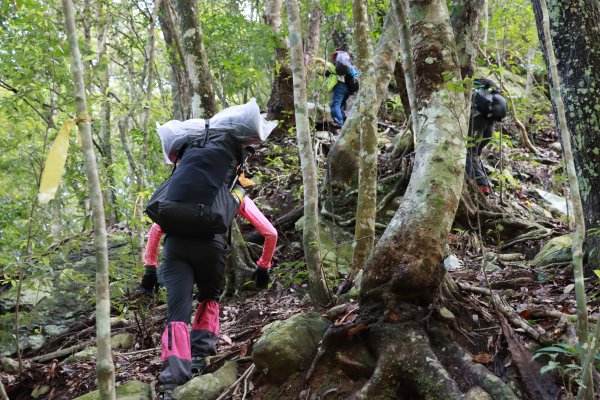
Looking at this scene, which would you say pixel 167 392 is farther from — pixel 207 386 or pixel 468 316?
pixel 468 316

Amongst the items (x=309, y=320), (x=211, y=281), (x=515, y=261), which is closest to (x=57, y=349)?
(x=211, y=281)

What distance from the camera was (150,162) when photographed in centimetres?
1034

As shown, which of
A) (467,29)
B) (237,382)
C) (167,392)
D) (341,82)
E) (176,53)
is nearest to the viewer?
(237,382)

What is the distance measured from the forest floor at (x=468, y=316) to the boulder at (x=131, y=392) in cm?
31

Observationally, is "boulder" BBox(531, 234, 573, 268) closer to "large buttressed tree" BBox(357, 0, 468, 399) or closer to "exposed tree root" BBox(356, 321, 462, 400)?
"large buttressed tree" BBox(357, 0, 468, 399)

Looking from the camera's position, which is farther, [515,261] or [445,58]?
[515,261]

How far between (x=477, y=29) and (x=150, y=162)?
6272 millimetres

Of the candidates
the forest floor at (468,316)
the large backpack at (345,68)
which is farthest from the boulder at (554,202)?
the large backpack at (345,68)

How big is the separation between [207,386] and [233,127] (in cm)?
213

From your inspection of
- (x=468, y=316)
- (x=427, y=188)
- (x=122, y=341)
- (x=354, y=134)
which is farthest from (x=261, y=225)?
(x=354, y=134)

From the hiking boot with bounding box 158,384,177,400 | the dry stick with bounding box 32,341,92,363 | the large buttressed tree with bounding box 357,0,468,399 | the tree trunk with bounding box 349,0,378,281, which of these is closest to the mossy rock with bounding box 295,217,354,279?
the tree trunk with bounding box 349,0,378,281

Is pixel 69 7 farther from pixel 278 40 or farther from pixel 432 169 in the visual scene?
pixel 278 40

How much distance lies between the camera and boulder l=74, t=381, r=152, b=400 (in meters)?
4.42

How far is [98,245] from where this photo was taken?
8.27ft
